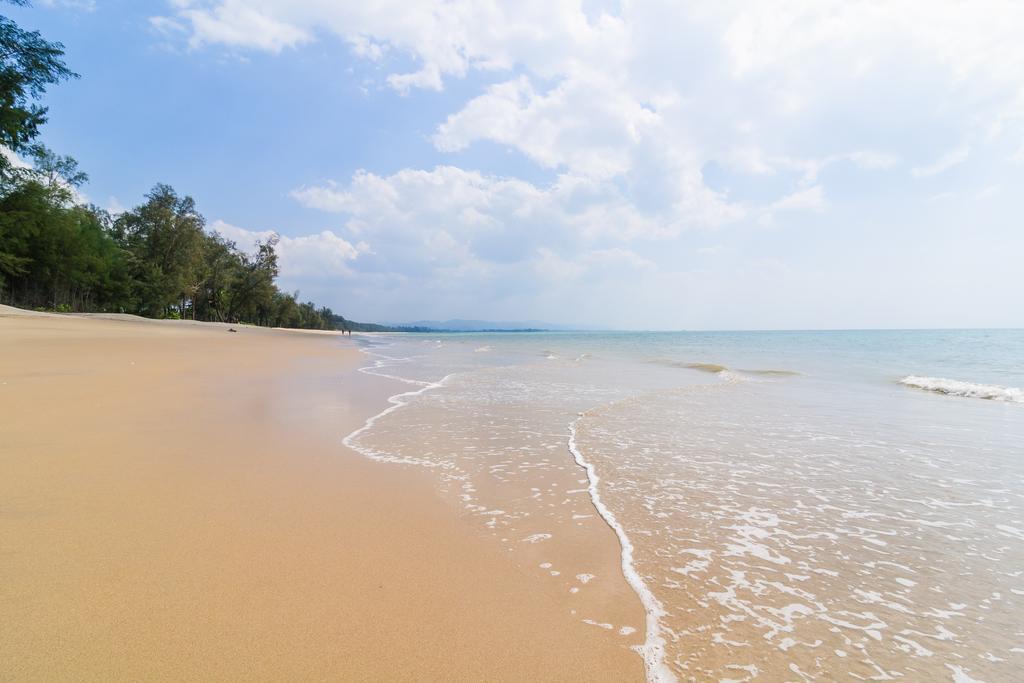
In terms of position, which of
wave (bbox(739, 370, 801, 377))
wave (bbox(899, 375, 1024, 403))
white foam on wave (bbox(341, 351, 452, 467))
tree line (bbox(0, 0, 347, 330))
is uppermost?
tree line (bbox(0, 0, 347, 330))

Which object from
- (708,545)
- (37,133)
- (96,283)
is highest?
(37,133)

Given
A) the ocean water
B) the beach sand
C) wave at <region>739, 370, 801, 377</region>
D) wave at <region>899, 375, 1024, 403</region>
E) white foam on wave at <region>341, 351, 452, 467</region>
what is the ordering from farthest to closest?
wave at <region>739, 370, 801, 377</region>, wave at <region>899, 375, 1024, 403</region>, white foam on wave at <region>341, 351, 452, 467</region>, the ocean water, the beach sand

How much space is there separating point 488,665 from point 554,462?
3536 millimetres

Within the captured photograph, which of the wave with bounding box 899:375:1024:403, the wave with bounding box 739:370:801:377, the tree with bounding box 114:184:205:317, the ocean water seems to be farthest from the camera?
the tree with bounding box 114:184:205:317

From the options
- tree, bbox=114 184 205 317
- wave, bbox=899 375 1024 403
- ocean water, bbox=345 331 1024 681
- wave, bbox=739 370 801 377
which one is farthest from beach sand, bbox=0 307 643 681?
tree, bbox=114 184 205 317

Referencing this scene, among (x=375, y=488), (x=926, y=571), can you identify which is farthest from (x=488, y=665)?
(x=926, y=571)

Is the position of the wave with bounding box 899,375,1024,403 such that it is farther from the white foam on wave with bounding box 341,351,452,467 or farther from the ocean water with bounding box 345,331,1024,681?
the white foam on wave with bounding box 341,351,452,467

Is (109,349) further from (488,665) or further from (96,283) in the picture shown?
(96,283)

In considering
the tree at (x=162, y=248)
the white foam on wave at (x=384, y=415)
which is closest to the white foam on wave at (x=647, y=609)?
the white foam on wave at (x=384, y=415)

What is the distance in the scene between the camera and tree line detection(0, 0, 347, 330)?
60.4 feet

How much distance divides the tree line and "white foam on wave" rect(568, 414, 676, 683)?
26596mm

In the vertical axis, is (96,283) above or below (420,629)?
above

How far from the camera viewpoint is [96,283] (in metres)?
41.8

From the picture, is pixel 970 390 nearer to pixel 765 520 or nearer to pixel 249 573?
pixel 765 520
